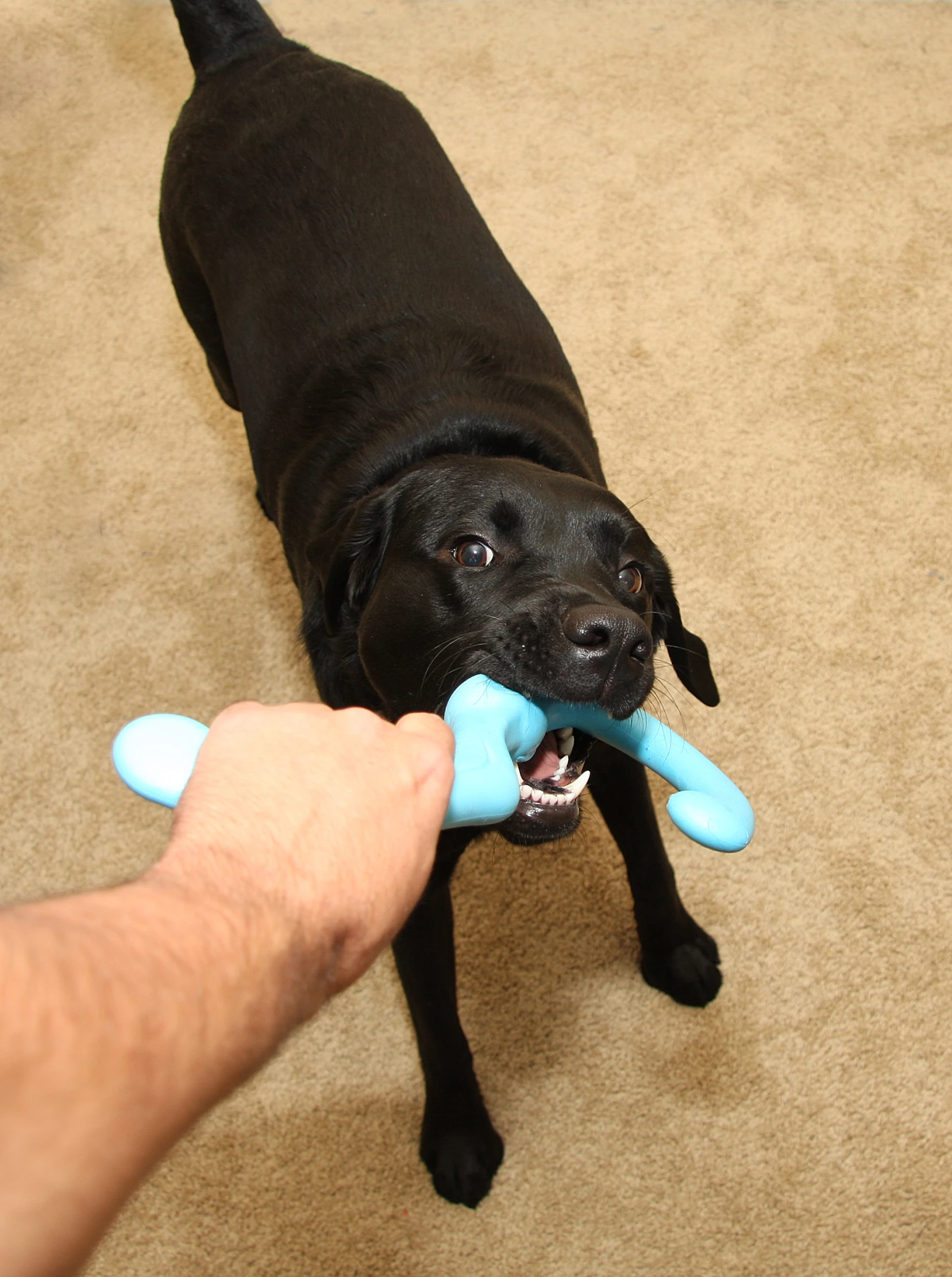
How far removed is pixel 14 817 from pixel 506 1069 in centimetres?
104

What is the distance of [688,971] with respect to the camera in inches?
65.8

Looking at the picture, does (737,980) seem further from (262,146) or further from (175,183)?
(175,183)

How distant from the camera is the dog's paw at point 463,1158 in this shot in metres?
1.53

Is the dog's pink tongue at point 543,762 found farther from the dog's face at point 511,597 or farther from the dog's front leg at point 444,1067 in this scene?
the dog's front leg at point 444,1067

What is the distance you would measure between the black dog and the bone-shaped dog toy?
0.18 ft

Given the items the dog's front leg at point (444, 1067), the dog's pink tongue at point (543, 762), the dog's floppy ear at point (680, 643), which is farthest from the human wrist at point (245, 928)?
the dog's floppy ear at point (680, 643)

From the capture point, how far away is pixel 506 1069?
5.49 feet

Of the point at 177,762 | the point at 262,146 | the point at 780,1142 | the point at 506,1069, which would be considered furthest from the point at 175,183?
the point at 780,1142

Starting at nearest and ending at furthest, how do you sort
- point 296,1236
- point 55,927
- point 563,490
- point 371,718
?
1. point 55,927
2. point 371,718
3. point 563,490
4. point 296,1236

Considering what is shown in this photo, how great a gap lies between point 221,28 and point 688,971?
2.02m

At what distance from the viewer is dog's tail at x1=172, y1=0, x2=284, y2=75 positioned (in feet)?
6.57

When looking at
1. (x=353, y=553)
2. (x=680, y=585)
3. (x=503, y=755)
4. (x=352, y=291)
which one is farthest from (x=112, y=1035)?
(x=680, y=585)

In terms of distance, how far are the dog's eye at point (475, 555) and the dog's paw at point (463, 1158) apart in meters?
0.88

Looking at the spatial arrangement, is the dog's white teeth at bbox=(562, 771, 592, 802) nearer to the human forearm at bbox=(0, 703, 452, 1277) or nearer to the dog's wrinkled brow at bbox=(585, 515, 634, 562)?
the dog's wrinkled brow at bbox=(585, 515, 634, 562)
